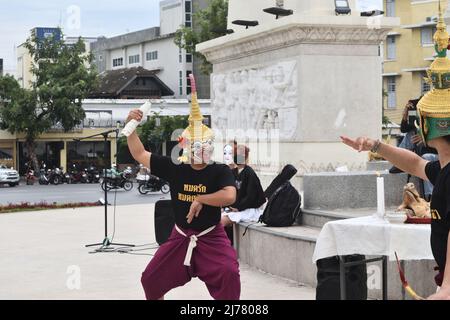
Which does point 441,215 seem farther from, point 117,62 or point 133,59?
point 117,62

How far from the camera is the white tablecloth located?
6.21 meters

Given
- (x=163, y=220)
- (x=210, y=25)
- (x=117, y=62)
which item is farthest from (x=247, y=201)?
(x=117, y=62)

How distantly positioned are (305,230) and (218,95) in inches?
330

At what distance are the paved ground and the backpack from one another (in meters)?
0.68

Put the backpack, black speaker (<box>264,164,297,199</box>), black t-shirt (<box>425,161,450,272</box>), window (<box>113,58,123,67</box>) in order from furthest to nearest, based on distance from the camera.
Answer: window (<box>113,58,123,67</box>) → black speaker (<box>264,164,297,199</box>) → the backpack → black t-shirt (<box>425,161,450,272</box>)

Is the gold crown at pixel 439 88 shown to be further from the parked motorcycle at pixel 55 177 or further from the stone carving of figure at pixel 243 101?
the parked motorcycle at pixel 55 177

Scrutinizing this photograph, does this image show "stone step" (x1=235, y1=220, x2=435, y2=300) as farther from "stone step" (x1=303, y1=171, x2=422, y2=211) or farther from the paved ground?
"stone step" (x1=303, y1=171, x2=422, y2=211)

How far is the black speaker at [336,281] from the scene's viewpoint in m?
6.46

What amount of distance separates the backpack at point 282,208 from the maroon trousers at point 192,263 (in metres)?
3.98

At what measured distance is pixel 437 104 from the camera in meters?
4.25

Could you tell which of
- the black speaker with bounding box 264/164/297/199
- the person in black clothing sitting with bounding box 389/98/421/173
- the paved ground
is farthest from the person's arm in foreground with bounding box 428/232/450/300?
the person in black clothing sitting with bounding box 389/98/421/173

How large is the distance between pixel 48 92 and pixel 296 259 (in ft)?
118
